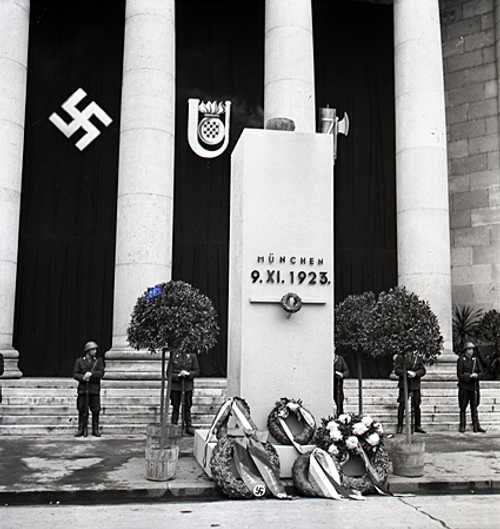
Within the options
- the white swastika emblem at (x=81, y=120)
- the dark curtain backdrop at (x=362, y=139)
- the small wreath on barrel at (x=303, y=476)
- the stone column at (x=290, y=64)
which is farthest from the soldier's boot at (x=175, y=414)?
the white swastika emblem at (x=81, y=120)

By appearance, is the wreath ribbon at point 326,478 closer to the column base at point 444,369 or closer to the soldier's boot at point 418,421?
the soldier's boot at point 418,421

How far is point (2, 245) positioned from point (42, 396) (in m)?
4.64

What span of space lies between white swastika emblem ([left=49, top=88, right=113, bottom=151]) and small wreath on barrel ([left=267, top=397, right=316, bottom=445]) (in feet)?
50.2

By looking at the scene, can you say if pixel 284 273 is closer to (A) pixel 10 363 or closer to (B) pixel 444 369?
(B) pixel 444 369

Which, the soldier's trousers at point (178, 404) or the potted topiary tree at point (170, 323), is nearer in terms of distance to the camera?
the potted topiary tree at point (170, 323)

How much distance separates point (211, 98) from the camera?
2375cm

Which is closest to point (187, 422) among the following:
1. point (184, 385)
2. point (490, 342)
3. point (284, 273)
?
point (184, 385)

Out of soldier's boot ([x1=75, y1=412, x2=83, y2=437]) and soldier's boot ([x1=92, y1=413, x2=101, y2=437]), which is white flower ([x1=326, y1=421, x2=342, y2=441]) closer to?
soldier's boot ([x1=92, y1=413, x2=101, y2=437])

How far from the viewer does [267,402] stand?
1046cm

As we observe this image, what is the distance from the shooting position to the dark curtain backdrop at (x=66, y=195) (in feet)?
72.0

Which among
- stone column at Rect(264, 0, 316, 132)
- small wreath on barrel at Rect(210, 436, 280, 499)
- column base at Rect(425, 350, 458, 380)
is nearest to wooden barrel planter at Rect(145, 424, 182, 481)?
small wreath on barrel at Rect(210, 436, 280, 499)

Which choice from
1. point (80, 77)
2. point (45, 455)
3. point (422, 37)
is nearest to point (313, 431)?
point (45, 455)

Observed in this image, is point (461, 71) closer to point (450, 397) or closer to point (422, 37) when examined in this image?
point (422, 37)

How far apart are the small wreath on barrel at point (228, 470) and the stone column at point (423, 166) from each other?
11324mm
